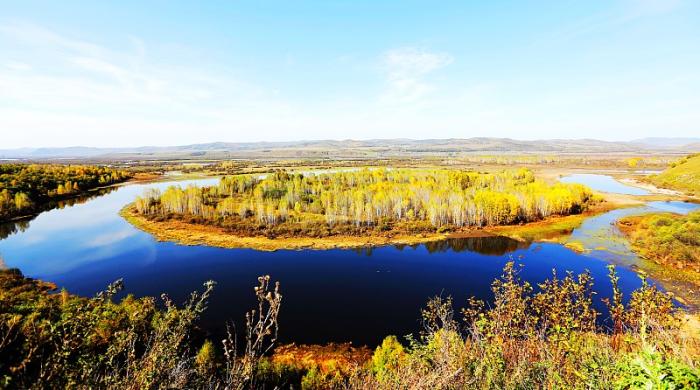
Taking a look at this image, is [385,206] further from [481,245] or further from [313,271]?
[313,271]

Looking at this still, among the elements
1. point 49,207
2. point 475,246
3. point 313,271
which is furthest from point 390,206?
point 49,207

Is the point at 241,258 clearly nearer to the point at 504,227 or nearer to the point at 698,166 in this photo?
the point at 504,227

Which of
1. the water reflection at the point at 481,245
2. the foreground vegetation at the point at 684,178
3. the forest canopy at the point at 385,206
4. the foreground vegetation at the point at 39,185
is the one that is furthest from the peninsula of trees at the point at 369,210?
the foreground vegetation at the point at 684,178

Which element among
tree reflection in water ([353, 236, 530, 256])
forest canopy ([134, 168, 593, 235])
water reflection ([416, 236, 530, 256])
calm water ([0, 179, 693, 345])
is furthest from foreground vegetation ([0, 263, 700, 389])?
forest canopy ([134, 168, 593, 235])

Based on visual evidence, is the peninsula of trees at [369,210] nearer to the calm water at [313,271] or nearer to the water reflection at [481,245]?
the water reflection at [481,245]

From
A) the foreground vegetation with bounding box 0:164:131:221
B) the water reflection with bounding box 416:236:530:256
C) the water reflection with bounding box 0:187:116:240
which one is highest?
the foreground vegetation with bounding box 0:164:131:221

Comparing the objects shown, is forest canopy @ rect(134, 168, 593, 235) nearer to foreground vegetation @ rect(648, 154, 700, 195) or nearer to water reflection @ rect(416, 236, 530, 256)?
water reflection @ rect(416, 236, 530, 256)
